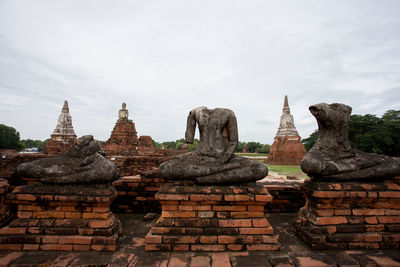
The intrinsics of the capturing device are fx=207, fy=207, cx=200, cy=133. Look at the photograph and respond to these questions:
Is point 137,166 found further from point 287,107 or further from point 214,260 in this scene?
point 287,107

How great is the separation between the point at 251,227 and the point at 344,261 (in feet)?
3.09

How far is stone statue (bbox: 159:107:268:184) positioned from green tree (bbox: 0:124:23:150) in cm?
Result: 4361

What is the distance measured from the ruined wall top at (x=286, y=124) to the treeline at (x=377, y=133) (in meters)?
5.13

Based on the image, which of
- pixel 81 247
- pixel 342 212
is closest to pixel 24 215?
pixel 81 247

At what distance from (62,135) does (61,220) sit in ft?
59.3

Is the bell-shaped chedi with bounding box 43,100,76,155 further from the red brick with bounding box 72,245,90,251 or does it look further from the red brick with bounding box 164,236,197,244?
the red brick with bounding box 164,236,197,244

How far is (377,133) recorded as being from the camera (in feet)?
54.4

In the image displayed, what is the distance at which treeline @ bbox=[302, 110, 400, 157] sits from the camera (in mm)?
16500

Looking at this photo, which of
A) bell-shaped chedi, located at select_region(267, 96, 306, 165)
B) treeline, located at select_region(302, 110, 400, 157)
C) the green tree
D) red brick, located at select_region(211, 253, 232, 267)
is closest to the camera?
red brick, located at select_region(211, 253, 232, 267)

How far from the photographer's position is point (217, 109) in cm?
329

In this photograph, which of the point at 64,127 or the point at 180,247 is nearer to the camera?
the point at 180,247

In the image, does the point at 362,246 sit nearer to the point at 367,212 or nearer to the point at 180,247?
the point at 367,212

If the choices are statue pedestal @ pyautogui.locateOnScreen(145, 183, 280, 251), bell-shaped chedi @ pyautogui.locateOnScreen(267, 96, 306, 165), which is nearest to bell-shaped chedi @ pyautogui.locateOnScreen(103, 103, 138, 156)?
bell-shaped chedi @ pyautogui.locateOnScreen(267, 96, 306, 165)

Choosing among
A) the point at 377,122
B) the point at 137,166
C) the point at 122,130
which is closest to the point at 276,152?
the point at 377,122
